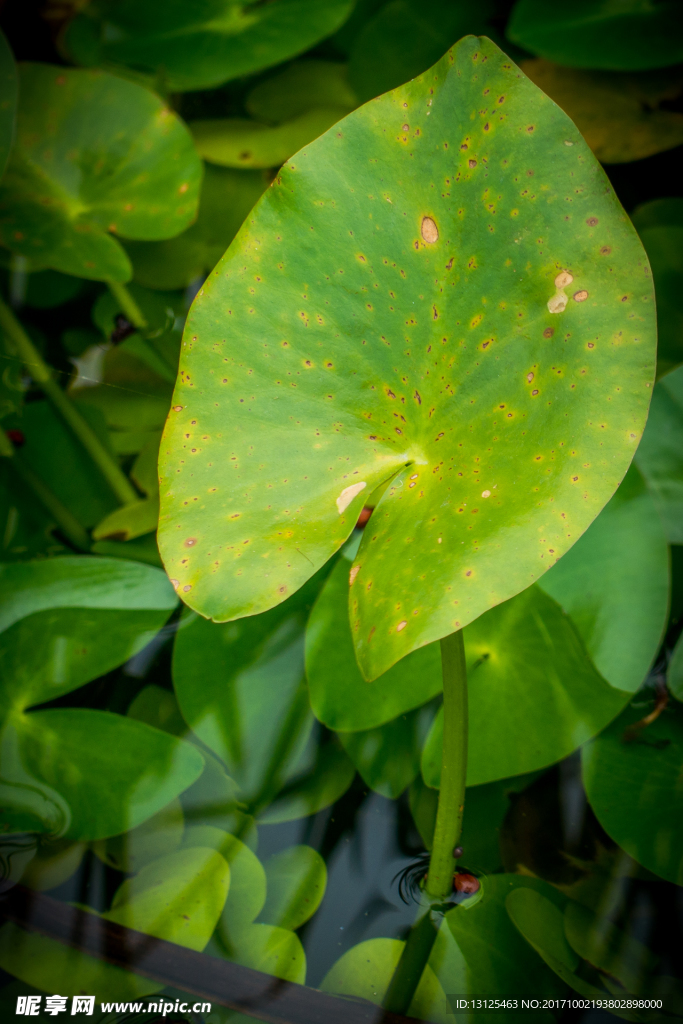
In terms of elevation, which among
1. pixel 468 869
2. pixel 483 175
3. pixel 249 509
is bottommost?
pixel 468 869

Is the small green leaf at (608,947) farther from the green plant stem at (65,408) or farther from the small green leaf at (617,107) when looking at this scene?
the small green leaf at (617,107)

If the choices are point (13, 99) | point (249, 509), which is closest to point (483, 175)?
point (249, 509)

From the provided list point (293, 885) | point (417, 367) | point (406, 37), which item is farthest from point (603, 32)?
point (293, 885)

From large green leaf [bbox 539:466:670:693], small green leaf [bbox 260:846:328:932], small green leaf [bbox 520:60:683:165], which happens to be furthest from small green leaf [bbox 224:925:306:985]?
small green leaf [bbox 520:60:683:165]

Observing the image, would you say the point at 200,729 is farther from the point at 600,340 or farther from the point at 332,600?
the point at 600,340

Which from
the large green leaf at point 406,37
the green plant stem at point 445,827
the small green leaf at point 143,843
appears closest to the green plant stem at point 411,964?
the green plant stem at point 445,827
